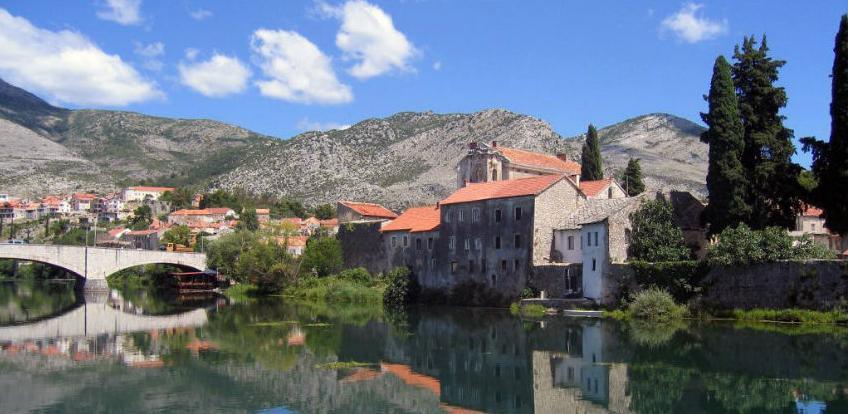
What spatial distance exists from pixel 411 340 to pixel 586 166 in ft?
128

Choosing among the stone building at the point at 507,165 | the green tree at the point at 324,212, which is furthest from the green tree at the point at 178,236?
the stone building at the point at 507,165

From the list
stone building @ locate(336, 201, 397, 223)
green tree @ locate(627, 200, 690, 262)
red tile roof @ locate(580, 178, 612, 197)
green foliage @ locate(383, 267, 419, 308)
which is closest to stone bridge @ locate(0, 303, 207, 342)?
green foliage @ locate(383, 267, 419, 308)

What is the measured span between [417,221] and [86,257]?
4166 cm

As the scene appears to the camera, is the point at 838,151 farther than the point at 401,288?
No

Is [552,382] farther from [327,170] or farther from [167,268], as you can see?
[327,170]

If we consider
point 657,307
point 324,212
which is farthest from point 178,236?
point 657,307

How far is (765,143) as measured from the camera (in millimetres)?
47250

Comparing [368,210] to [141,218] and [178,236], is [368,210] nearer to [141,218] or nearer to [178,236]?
[178,236]

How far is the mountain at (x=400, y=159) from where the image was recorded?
461 ft

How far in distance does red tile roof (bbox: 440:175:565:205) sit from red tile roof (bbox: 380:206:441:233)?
4.13 metres

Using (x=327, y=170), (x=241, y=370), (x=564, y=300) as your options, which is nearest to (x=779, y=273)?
(x=564, y=300)

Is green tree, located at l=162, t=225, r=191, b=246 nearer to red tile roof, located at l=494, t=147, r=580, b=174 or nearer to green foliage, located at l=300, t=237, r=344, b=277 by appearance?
green foliage, located at l=300, t=237, r=344, b=277

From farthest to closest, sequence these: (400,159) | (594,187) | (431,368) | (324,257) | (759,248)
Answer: (400,159) < (324,257) < (594,187) < (759,248) < (431,368)

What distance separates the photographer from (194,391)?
25344mm
